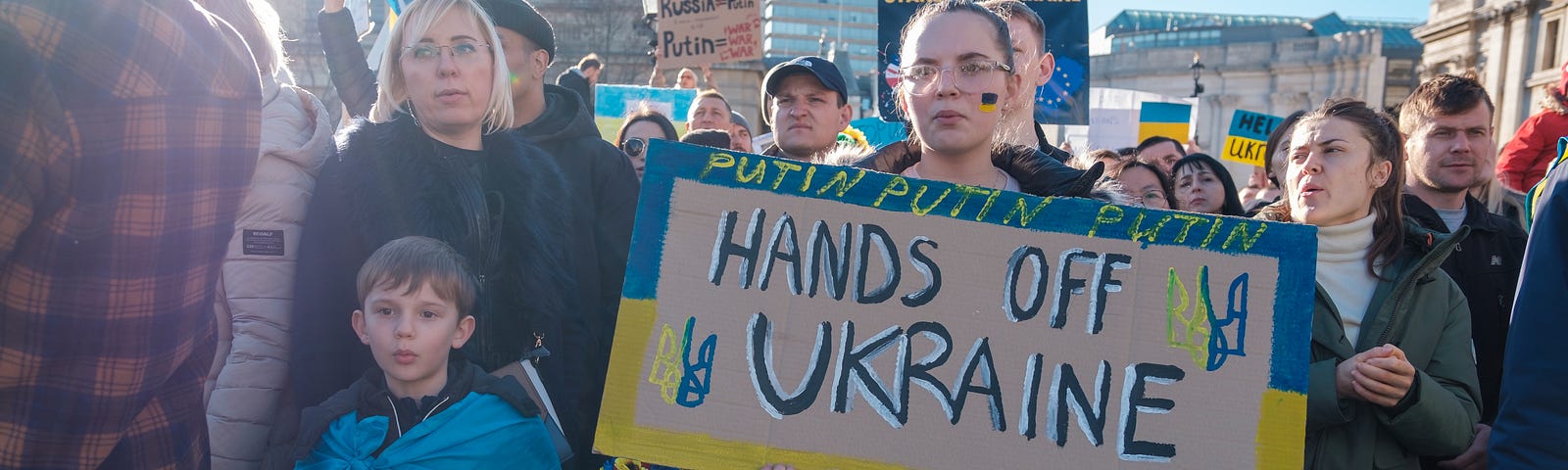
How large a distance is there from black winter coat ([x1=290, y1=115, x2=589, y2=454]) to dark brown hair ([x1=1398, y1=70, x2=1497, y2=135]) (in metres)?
2.90

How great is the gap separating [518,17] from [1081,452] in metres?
2.21

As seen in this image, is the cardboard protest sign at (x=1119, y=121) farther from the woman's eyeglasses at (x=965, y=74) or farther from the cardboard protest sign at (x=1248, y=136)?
the woman's eyeglasses at (x=965, y=74)

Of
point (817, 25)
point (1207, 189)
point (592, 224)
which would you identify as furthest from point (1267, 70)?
point (817, 25)

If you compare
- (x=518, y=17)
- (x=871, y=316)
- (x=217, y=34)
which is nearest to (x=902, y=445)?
(x=871, y=316)

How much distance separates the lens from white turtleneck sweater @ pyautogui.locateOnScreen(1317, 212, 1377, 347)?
2.71 meters

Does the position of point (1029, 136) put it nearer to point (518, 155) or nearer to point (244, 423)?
point (518, 155)

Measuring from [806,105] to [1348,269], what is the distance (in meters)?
2.26

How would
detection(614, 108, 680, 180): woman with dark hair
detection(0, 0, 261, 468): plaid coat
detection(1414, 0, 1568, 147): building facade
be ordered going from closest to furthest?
→ detection(0, 0, 261, 468): plaid coat, detection(614, 108, 680, 180): woman with dark hair, detection(1414, 0, 1568, 147): building facade

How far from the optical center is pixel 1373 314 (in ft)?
8.70

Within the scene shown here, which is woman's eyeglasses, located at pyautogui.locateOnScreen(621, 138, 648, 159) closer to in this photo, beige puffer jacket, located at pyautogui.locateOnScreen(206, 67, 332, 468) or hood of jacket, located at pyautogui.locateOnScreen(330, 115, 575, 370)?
hood of jacket, located at pyautogui.locateOnScreen(330, 115, 575, 370)

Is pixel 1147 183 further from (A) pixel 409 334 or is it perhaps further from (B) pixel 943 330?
(A) pixel 409 334

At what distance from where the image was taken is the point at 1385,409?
99.1 inches

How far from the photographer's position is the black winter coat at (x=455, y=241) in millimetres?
2559

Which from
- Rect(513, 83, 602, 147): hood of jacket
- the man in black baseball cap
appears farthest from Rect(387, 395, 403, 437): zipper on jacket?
the man in black baseball cap
